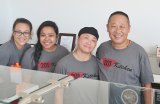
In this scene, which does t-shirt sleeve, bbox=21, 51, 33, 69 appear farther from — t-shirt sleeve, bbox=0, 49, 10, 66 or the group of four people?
t-shirt sleeve, bbox=0, 49, 10, 66

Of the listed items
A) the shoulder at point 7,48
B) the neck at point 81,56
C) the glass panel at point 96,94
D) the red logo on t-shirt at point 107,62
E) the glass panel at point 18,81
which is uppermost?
the shoulder at point 7,48

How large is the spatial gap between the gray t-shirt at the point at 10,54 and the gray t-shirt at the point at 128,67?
Result: 762 mm

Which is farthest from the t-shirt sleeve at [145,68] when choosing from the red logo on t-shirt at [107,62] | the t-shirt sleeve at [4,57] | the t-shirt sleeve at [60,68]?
the t-shirt sleeve at [4,57]

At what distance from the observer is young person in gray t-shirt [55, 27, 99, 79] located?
1.73m

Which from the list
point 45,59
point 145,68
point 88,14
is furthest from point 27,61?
point 88,14

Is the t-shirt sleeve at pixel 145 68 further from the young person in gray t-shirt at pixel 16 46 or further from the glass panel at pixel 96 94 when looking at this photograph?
the young person in gray t-shirt at pixel 16 46

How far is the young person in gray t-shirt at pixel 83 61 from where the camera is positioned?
1728 mm

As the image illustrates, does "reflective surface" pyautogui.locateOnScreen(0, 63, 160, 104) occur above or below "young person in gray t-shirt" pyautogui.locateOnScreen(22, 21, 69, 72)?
below

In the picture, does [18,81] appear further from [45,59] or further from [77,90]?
[45,59]

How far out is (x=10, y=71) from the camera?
4.70 ft

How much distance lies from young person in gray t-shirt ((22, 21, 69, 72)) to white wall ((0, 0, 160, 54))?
0.90 meters

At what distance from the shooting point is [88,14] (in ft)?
9.60

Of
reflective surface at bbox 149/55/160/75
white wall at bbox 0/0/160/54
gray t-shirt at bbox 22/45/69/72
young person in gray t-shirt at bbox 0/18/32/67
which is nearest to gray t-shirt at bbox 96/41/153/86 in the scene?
gray t-shirt at bbox 22/45/69/72

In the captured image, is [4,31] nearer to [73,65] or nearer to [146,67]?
[73,65]
